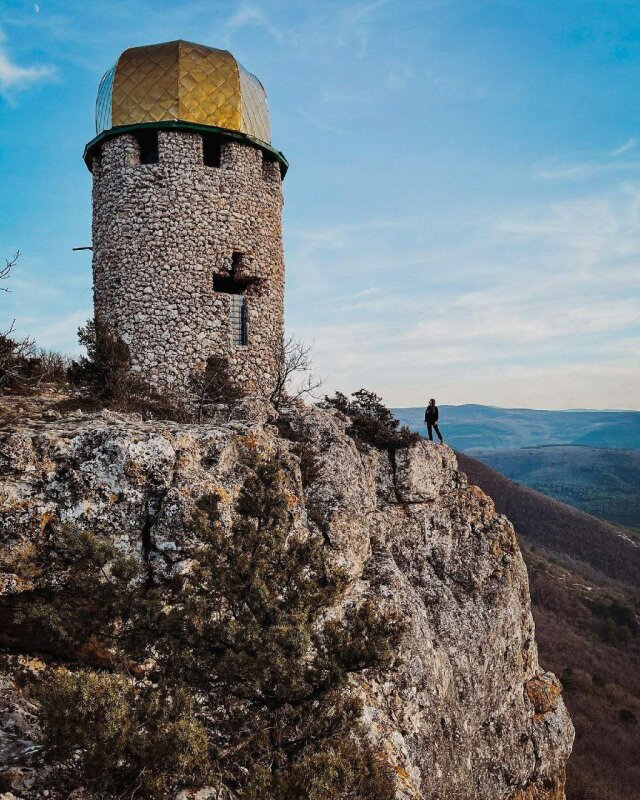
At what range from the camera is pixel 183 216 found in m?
14.6

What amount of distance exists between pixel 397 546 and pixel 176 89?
494 inches

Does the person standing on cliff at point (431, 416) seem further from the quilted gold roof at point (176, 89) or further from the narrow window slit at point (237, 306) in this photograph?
the quilted gold roof at point (176, 89)

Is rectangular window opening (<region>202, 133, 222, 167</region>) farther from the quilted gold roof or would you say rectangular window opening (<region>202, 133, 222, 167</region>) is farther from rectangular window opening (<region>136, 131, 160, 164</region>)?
rectangular window opening (<region>136, 131, 160, 164</region>)

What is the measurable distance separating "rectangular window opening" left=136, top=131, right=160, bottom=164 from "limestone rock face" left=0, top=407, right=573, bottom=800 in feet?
27.2

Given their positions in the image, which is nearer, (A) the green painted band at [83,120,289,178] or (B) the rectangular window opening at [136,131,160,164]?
(A) the green painted band at [83,120,289,178]

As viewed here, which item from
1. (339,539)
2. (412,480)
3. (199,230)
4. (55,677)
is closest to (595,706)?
(412,480)

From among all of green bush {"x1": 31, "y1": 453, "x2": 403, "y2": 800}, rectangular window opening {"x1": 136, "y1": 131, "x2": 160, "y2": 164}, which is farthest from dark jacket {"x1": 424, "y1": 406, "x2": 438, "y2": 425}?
green bush {"x1": 31, "y1": 453, "x2": 403, "y2": 800}

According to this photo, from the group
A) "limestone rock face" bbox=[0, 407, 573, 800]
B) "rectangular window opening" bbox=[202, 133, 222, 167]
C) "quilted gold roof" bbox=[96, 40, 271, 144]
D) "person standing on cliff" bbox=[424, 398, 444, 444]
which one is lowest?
"limestone rock face" bbox=[0, 407, 573, 800]

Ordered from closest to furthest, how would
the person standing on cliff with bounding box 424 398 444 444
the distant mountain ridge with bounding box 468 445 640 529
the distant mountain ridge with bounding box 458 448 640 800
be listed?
the person standing on cliff with bounding box 424 398 444 444, the distant mountain ridge with bounding box 458 448 640 800, the distant mountain ridge with bounding box 468 445 640 529

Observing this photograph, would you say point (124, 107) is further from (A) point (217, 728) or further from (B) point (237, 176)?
(A) point (217, 728)

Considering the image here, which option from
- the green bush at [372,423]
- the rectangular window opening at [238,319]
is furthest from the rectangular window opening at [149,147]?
the green bush at [372,423]

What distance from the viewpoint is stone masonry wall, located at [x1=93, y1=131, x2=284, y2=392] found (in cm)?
1448

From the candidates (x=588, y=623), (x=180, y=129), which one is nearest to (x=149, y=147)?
(x=180, y=129)

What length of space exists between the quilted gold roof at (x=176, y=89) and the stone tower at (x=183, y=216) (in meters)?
0.03
